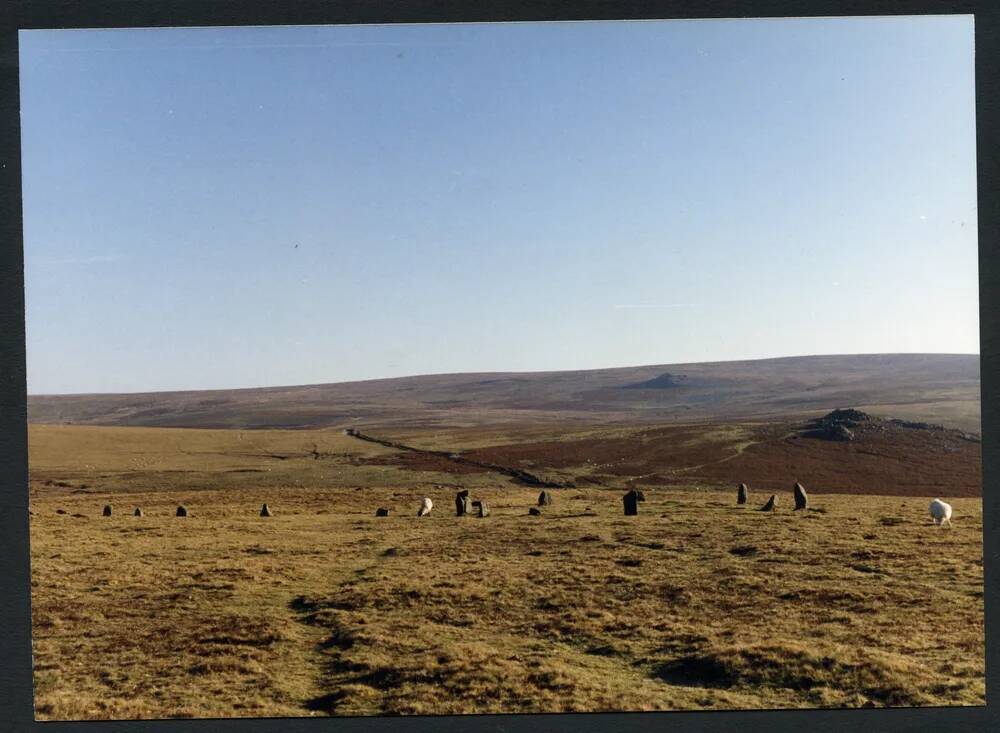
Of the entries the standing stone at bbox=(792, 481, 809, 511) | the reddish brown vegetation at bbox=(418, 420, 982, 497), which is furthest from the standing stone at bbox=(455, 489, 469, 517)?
the reddish brown vegetation at bbox=(418, 420, 982, 497)

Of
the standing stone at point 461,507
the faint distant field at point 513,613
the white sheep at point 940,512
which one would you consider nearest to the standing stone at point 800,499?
the faint distant field at point 513,613

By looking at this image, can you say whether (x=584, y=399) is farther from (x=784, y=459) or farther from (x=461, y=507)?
(x=461, y=507)

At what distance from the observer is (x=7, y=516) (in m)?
6.95

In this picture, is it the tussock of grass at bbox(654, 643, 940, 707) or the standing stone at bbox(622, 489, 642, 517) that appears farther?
the standing stone at bbox(622, 489, 642, 517)

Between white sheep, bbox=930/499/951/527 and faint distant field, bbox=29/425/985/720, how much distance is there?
1.10 ft

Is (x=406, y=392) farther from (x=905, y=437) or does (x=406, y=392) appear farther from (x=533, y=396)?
(x=905, y=437)

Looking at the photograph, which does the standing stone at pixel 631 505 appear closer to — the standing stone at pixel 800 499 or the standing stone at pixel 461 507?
the standing stone at pixel 800 499

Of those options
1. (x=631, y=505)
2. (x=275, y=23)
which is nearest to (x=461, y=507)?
(x=631, y=505)

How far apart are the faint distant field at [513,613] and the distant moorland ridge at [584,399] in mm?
69439

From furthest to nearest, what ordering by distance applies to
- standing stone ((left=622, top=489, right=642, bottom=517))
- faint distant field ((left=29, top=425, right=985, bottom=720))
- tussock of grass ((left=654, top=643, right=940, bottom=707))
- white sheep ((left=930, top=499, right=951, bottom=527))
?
1. standing stone ((left=622, top=489, right=642, bottom=517))
2. white sheep ((left=930, top=499, right=951, bottom=527))
3. faint distant field ((left=29, top=425, right=985, bottom=720))
4. tussock of grass ((left=654, top=643, right=940, bottom=707))

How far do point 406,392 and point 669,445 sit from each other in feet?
391

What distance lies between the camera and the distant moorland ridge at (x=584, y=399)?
106 metres

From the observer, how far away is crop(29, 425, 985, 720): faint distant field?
8586mm

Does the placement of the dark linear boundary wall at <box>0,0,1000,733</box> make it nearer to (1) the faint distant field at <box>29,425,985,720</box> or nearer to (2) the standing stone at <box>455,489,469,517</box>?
(1) the faint distant field at <box>29,425,985,720</box>
